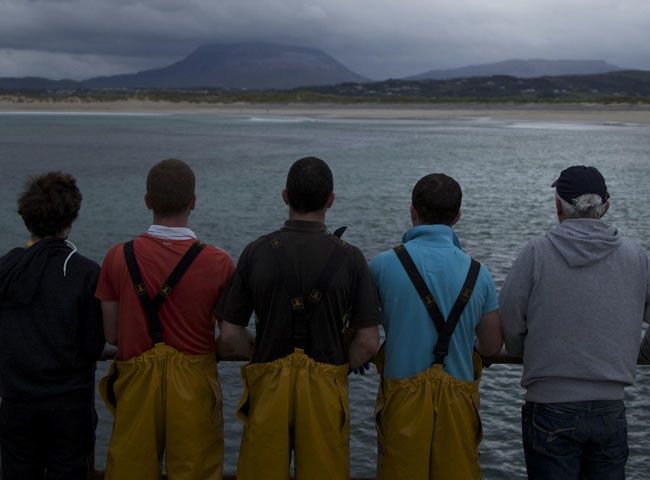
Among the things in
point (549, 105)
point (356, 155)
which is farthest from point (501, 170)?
point (549, 105)

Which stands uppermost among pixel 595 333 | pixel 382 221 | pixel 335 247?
pixel 335 247

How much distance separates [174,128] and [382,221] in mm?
44976

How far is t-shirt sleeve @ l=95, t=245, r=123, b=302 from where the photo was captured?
3.45 meters

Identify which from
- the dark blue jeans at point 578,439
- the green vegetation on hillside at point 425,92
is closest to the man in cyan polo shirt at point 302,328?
the dark blue jeans at point 578,439

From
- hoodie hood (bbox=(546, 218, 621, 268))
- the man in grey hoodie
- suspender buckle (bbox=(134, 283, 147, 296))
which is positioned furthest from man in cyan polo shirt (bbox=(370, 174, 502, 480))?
suspender buckle (bbox=(134, 283, 147, 296))

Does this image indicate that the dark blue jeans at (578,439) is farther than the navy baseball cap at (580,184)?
No

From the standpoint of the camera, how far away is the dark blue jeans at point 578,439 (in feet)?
10.9

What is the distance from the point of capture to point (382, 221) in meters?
19.1

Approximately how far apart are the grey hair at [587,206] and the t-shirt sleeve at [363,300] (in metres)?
0.96

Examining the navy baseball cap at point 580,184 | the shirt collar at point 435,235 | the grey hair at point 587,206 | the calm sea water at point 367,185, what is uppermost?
the navy baseball cap at point 580,184

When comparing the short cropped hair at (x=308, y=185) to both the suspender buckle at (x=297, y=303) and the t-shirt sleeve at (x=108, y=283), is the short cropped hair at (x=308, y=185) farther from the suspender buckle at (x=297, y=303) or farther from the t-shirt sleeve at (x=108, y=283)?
the t-shirt sleeve at (x=108, y=283)

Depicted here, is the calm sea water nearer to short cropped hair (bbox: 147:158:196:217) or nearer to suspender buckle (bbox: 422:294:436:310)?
suspender buckle (bbox: 422:294:436:310)

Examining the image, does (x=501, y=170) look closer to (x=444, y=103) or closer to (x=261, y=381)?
(x=261, y=381)

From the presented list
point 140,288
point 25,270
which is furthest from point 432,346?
point 25,270
